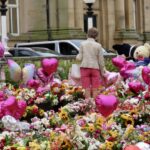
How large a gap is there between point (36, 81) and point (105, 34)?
2801 centimetres

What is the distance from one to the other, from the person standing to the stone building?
862 inches

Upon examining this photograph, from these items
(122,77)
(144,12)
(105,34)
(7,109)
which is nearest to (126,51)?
(105,34)

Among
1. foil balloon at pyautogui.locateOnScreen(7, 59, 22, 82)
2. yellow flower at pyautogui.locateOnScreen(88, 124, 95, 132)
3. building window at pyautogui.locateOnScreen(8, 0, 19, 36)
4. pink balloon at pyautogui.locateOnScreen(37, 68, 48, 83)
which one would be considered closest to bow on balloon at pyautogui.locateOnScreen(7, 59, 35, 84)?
foil balloon at pyautogui.locateOnScreen(7, 59, 22, 82)

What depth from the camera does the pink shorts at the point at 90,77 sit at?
51.5ft

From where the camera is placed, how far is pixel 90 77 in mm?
15781

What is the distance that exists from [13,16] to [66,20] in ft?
10.9

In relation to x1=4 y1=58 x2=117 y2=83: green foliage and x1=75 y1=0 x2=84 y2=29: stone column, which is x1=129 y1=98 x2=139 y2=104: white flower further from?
x1=75 y1=0 x2=84 y2=29: stone column

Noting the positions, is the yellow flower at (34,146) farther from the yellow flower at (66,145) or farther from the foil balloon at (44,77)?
the foil balloon at (44,77)

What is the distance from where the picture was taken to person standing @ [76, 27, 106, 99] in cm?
1555

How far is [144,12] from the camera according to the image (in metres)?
46.8

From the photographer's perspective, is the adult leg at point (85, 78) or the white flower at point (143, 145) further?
the adult leg at point (85, 78)

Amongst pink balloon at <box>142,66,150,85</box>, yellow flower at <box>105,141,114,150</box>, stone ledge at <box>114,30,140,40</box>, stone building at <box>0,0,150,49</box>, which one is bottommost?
yellow flower at <box>105,141,114,150</box>

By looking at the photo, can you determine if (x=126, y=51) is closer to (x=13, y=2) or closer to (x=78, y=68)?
(x=13, y=2)

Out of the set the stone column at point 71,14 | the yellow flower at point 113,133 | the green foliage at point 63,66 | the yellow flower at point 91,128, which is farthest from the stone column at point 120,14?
the yellow flower at point 113,133
